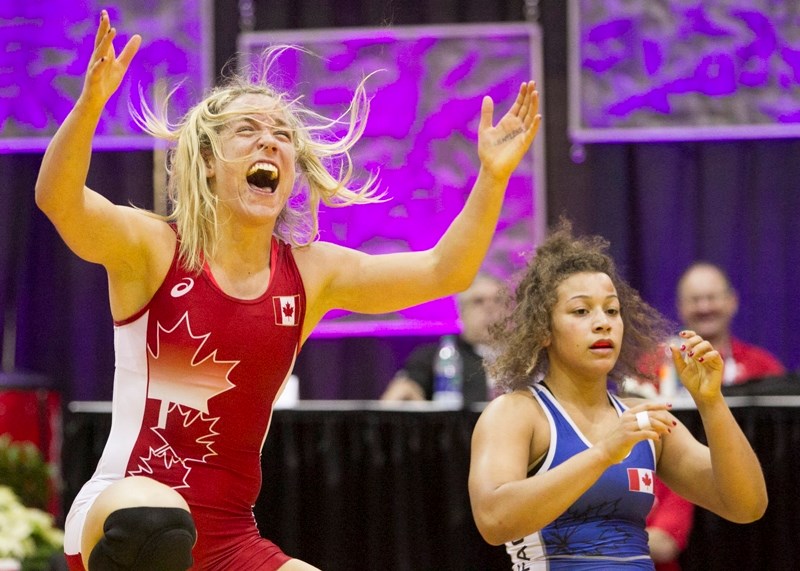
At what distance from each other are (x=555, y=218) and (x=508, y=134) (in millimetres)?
4180

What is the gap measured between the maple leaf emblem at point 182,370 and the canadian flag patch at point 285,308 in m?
0.15

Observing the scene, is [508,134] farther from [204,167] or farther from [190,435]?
[190,435]

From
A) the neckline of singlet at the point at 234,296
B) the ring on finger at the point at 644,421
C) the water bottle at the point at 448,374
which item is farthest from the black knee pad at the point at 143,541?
the water bottle at the point at 448,374

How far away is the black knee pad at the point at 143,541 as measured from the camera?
2299 millimetres

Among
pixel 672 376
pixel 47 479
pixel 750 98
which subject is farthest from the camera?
pixel 750 98

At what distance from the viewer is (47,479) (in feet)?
15.1

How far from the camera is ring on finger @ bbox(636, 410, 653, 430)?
2553mm

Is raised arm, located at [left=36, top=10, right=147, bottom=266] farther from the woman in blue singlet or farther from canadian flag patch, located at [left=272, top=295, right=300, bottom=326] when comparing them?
the woman in blue singlet

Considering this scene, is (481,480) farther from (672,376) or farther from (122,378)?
(672,376)

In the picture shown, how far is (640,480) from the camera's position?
287cm

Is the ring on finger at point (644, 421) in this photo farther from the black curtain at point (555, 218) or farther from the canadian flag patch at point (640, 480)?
the black curtain at point (555, 218)

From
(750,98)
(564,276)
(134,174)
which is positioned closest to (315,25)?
(134,174)

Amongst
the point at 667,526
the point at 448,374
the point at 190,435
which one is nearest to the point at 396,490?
the point at 448,374

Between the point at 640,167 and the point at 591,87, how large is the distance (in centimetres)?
56
